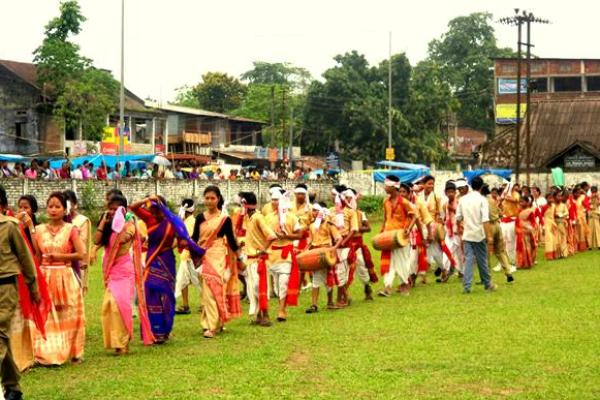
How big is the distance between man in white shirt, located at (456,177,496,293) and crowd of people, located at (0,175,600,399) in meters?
0.02

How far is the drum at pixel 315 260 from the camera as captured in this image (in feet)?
45.6

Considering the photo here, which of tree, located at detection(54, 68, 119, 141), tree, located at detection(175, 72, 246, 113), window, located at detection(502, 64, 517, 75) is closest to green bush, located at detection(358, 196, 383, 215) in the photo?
tree, located at detection(54, 68, 119, 141)

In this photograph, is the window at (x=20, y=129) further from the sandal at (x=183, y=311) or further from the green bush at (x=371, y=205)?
the sandal at (x=183, y=311)

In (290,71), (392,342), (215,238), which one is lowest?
(392,342)

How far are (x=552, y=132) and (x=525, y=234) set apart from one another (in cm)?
3274

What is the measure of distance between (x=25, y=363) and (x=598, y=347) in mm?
5528

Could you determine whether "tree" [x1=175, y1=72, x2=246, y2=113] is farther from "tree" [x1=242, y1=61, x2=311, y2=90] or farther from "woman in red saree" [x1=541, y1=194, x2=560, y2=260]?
"woman in red saree" [x1=541, y1=194, x2=560, y2=260]

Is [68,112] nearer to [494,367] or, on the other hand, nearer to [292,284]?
[292,284]

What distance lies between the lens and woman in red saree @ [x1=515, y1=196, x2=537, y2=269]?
68.2ft

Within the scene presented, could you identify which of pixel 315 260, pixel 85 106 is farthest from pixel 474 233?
pixel 85 106

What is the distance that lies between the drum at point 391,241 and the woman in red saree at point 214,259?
171 inches

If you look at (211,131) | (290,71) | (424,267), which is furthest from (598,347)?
(290,71)

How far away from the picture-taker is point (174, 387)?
8.20 meters

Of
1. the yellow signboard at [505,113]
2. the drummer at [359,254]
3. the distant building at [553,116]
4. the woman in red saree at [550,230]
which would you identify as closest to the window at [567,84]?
the distant building at [553,116]
